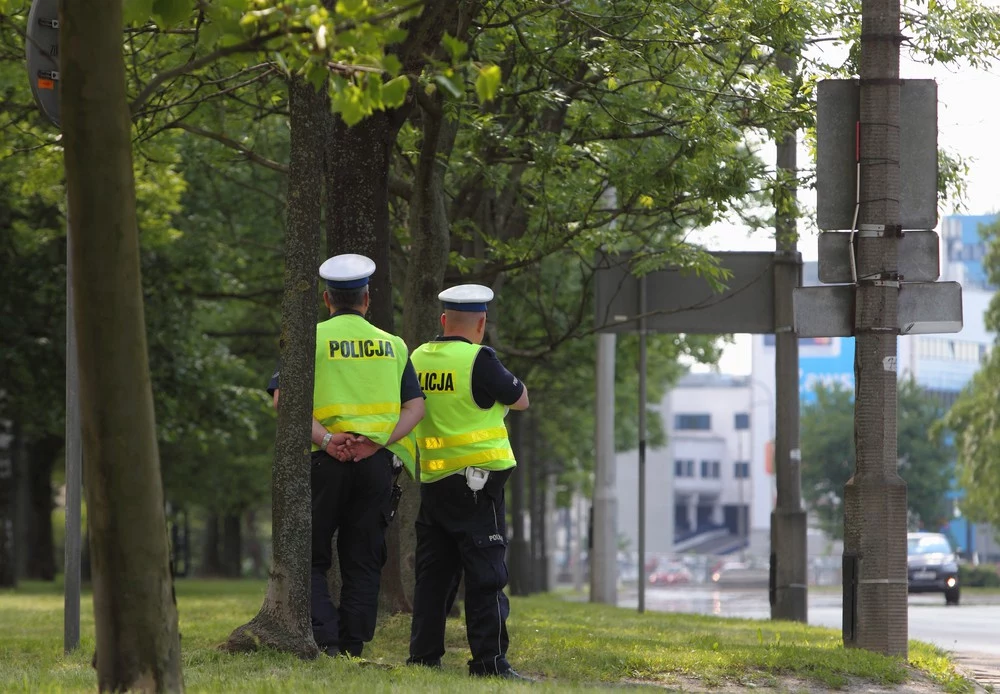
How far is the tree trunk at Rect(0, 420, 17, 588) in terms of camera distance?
2859cm

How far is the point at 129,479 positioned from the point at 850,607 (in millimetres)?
5329

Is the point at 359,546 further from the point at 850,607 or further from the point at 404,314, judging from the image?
the point at 404,314

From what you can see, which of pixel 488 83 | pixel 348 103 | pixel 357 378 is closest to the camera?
pixel 488 83

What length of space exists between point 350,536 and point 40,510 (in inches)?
1114

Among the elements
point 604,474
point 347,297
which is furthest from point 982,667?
point 604,474

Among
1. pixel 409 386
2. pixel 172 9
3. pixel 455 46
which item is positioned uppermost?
pixel 172 9

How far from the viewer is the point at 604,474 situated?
21.6 m

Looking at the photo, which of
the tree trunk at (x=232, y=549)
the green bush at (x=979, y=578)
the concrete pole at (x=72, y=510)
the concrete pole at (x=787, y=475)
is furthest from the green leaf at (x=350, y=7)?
the green bush at (x=979, y=578)

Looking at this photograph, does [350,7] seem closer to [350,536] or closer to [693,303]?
[350,536]

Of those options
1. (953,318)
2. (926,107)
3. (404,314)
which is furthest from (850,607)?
(404,314)

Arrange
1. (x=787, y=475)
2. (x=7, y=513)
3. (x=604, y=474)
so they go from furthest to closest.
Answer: (x=7, y=513), (x=604, y=474), (x=787, y=475)

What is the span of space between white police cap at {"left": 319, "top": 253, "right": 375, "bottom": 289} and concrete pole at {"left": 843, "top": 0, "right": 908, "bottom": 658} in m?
3.25

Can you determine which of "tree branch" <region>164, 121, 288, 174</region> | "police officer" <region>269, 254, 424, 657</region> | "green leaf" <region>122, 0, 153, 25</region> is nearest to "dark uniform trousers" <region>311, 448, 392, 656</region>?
"police officer" <region>269, 254, 424, 657</region>

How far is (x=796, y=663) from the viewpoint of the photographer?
28.3ft
